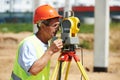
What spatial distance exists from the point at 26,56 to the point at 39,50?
0.54 feet

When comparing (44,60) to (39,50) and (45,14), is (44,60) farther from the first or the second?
(45,14)

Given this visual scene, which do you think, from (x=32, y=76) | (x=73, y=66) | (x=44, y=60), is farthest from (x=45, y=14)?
(x=73, y=66)

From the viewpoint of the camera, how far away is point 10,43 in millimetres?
27594

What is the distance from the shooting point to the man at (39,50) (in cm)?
411

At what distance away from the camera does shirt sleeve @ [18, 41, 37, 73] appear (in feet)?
13.5

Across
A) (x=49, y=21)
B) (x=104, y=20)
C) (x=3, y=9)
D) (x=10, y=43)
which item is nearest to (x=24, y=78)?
(x=49, y=21)

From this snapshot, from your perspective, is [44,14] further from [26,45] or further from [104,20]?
[104,20]

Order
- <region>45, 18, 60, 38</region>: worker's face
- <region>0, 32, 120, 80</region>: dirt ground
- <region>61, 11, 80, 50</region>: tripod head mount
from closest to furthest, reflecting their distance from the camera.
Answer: <region>45, 18, 60, 38</region>: worker's face
<region>61, 11, 80, 50</region>: tripod head mount
<region>0, 32, 120, 80</region>: dirt ground

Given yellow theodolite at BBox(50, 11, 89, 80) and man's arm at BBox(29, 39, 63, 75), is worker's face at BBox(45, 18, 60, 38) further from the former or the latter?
yellow theodolite at BBox(50, 11, 89, 80)

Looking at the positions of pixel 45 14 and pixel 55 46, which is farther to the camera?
pixel 45 14

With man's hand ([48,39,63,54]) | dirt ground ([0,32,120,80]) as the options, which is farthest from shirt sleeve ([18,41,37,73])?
dirt ground ([0,32,120,80])

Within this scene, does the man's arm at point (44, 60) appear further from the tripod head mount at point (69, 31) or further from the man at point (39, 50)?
the tripod head mount at point (69, 31)

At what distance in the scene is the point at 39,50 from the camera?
4.26 m

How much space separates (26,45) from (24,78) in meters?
0.29
